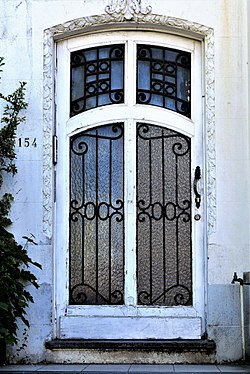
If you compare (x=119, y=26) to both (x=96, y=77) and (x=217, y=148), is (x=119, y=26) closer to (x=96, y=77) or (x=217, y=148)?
(x=96, y=77)

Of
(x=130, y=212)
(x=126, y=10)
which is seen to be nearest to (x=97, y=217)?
(x=130, y=212)

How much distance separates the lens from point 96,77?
298 inches

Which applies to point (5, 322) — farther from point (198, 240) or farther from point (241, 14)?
point (241, 14)

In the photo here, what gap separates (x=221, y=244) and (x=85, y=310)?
1254mm

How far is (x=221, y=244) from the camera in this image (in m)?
7.22

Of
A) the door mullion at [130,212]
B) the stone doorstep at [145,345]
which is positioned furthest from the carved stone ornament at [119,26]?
the stone doorstep at [145,345]

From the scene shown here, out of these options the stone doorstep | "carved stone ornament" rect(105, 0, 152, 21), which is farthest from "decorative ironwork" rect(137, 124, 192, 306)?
"carved stone ornament" rect(105, 0, 152, 21)

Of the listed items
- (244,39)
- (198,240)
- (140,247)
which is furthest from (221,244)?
(244,39)

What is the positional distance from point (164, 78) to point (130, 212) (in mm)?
1190

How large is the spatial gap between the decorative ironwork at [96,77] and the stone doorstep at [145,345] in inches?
76.9

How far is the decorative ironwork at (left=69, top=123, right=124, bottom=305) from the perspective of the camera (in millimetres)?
7398

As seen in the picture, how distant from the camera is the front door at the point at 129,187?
7340 mm

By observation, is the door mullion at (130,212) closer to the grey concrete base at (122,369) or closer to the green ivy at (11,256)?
the grey concrete base at (122,369)

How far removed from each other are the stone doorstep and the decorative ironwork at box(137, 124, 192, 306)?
1.31 ft
